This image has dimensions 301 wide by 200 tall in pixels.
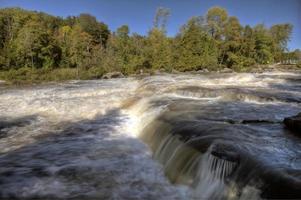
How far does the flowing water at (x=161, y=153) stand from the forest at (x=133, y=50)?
2976cm

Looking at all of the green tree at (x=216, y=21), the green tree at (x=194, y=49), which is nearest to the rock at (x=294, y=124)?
the green tree at (x=194, y=49)

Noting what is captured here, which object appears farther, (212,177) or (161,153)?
(161,153)

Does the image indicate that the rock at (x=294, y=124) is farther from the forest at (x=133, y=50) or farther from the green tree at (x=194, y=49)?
the green tree at (x=194, y=49)

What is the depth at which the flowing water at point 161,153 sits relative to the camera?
5465mm

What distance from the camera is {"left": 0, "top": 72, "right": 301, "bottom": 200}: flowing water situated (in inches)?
215

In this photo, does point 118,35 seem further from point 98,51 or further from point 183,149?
point 183,149

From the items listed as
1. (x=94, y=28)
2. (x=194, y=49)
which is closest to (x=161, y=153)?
(x=194, y=49)

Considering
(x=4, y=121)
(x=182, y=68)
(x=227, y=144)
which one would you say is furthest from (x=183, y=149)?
(x=182, y=68)

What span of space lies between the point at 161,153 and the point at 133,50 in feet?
155

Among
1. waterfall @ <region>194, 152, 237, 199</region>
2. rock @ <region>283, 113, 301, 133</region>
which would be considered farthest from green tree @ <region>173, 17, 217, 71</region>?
waterfall @ <region>194, 152, 237, 199</region>

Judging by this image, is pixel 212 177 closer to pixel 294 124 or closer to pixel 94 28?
pixel 294 124

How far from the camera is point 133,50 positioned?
53.9m

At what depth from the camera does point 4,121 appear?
40.3ft

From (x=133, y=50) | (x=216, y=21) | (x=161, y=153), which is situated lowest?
(x=161, y=153)
